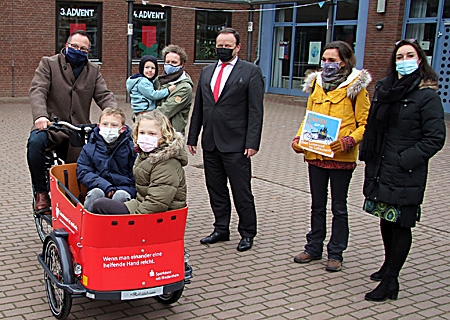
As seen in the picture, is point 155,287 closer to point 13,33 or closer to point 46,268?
point 46,268

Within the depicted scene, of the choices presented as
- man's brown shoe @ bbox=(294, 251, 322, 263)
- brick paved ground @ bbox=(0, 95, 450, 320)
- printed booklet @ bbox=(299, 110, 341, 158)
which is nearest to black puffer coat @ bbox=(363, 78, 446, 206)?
printed booklet @ bbox=(299, 110, 341, 158)

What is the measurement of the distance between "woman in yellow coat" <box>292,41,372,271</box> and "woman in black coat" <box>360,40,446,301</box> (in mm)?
338

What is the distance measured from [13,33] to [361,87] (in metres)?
16.3

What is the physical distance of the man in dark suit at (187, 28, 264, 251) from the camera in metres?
5.61

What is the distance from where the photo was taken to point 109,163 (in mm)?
4891

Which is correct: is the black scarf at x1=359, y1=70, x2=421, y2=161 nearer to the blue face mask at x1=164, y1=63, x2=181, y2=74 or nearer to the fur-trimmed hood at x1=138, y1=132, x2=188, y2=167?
the fur-trimmed hood at x1=138, y1=132, x2=188, y2=167

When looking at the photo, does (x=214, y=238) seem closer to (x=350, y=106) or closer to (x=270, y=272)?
(x=270, y=272)

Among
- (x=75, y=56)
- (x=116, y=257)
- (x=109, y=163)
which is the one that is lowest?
(x=116, y=257)

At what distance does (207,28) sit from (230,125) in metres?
17.9

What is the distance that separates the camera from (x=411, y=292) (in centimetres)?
492

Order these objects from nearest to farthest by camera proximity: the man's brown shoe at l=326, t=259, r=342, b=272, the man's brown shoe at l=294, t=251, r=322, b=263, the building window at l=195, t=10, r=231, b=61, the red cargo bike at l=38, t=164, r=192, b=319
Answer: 1. the red cargo bike at l=38, t=164, r=192, b=319
2. the man's brown shoe at l=326, t=259, r=342, b=272
3. the man's brown shoe at l=294, t=251, r=322, b=263
4. the building window at l=195, t=10, r=231, b=61

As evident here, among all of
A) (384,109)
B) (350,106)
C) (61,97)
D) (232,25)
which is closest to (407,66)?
(384,109)

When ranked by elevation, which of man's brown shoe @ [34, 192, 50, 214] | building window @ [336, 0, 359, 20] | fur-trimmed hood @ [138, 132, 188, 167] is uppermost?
building window @ [336, 0, 359, 20]

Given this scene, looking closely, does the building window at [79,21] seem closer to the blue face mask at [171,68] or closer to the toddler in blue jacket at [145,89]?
the toddler in blue jacket at [145,89]
